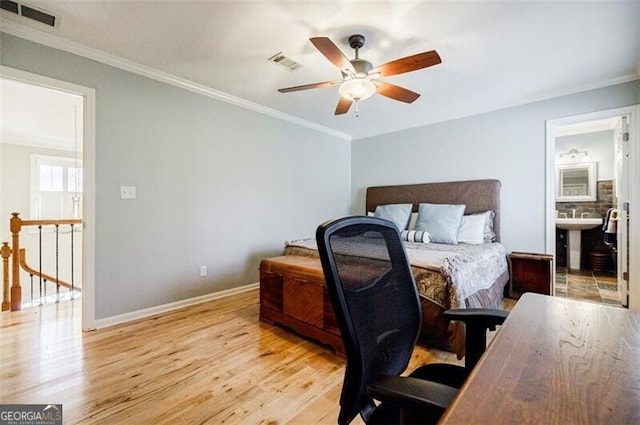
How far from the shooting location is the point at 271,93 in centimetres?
330

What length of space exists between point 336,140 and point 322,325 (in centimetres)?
347

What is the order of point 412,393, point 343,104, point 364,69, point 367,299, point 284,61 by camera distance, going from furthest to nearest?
point 343,104
point 284,61
point 364,69
point 367,299
point 412,393

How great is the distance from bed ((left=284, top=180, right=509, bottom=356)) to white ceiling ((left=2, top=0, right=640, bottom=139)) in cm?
128

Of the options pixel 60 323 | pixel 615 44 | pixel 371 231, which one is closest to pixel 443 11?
pixel 615 44

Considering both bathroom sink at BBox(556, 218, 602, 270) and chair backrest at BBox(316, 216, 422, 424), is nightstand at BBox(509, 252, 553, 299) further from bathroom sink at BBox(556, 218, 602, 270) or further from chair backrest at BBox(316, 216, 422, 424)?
chair backrest at BBox(316, 216, 422, 424)

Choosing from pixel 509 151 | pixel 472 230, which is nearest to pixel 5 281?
pixel 472 230

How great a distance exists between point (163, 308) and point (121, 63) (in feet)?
7.73

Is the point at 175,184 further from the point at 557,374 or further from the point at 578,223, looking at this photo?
the point at 578,223

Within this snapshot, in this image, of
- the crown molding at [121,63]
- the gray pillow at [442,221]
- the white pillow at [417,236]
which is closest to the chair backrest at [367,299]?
the white pillow at [417,236]

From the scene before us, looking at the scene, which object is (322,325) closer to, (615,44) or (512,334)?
(512,334)

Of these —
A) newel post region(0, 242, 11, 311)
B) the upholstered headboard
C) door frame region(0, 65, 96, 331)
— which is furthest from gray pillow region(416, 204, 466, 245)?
newel post region(0, 242, 11, 311)

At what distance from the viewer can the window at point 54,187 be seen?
5094mm

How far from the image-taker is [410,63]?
1.99 meters

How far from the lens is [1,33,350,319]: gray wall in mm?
2521
